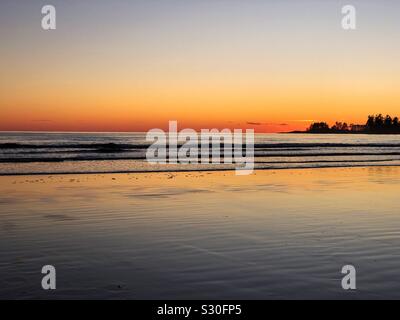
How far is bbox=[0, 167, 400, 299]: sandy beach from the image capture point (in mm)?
5535

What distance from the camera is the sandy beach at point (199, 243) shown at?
18.2ft

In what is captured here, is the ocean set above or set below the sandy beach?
above

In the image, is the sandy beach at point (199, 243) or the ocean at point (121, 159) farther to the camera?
the ocean at point (121, 159)

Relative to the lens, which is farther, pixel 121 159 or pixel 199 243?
pixel 121 159

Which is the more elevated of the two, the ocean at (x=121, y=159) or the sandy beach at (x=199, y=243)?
the ocean at (x=121, y=159)

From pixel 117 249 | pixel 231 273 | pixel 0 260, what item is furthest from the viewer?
pixel 117 249

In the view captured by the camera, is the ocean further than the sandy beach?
Yes

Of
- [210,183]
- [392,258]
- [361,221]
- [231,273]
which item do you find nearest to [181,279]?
[231,273]

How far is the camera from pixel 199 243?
7.72 meters

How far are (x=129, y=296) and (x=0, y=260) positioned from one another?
2.50 m

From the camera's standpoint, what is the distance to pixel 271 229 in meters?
8.87
